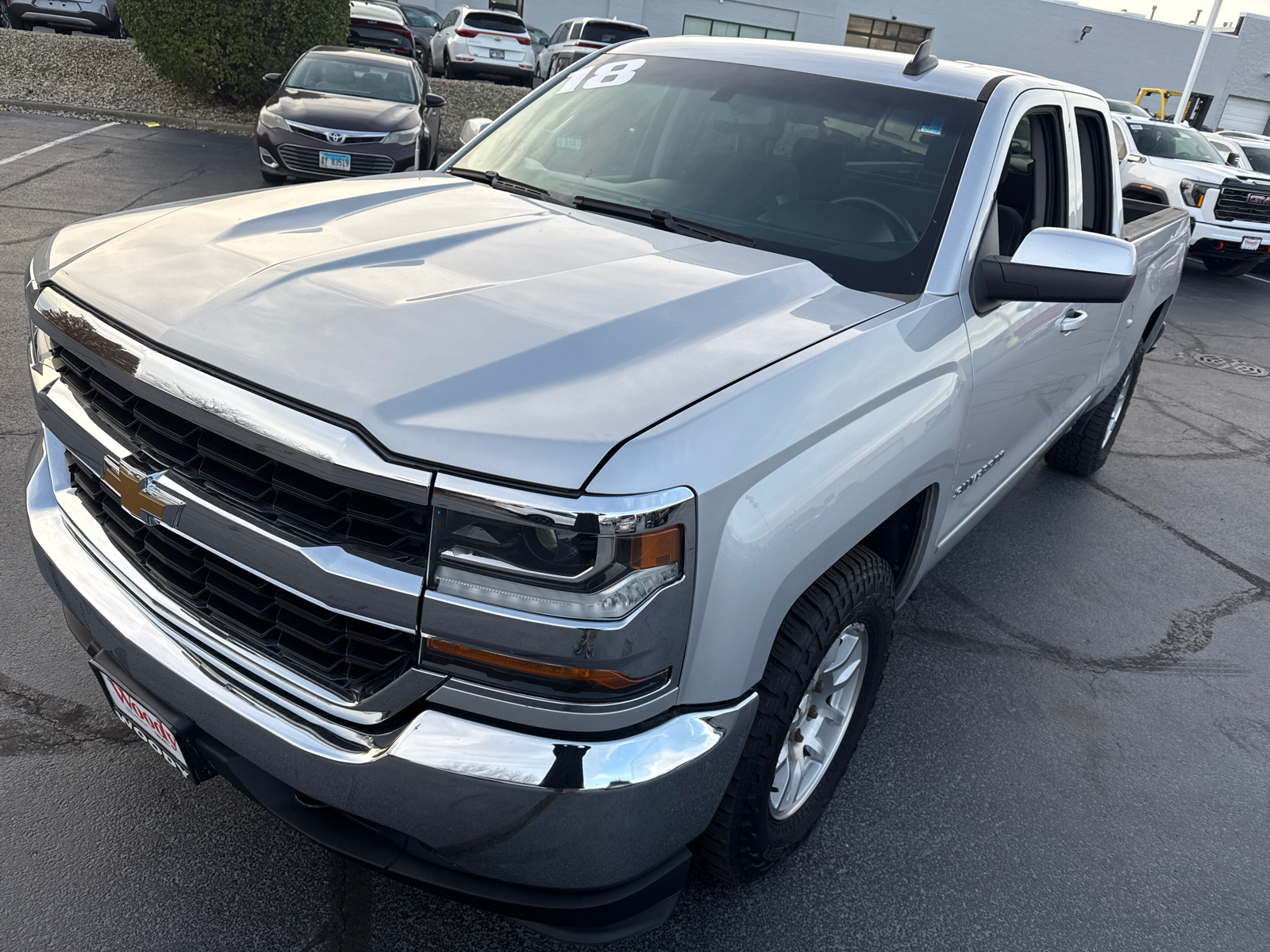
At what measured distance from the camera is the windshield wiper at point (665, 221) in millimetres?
2699

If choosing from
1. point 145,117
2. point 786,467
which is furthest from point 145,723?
point 145,117

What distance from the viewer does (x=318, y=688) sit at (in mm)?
1666

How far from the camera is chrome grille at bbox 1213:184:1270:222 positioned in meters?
11.9

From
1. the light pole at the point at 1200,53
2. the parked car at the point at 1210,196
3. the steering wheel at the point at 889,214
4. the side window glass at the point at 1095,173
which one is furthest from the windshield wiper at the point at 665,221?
the light pole at the point at 1200,53

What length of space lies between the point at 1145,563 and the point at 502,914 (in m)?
3.89

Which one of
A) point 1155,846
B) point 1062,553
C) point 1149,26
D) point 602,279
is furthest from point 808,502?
point 1149,26

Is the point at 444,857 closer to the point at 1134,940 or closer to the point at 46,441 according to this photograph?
the point at 46,441

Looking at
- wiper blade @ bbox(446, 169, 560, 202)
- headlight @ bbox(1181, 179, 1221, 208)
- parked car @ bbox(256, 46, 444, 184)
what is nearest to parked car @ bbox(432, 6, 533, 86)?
parked car @ bbox(256, 46, 444, 184)

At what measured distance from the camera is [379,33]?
18.3 m

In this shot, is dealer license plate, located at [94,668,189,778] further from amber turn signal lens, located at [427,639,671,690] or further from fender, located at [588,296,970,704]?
fender, located at [588,296,970,704]

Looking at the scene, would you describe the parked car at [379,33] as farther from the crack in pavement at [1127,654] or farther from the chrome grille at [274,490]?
the chrome grille at [274,490]

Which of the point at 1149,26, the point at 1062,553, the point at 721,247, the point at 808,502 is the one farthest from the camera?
the point at 1149,26

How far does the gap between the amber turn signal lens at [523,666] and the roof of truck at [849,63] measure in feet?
7.29

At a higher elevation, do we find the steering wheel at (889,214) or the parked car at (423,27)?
the steering wheel at (889,214)
